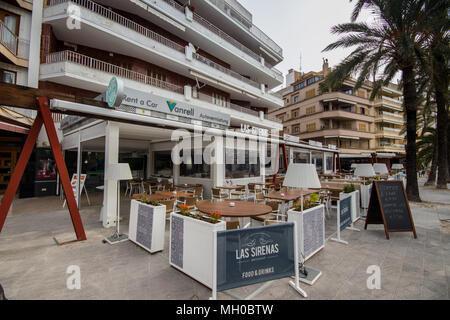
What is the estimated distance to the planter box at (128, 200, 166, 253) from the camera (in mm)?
3607

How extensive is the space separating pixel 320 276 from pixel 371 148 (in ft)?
110

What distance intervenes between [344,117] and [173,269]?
2907cm

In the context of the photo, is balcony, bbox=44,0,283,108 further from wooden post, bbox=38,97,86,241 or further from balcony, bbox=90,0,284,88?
wooden post, bbox=38,97,86,241

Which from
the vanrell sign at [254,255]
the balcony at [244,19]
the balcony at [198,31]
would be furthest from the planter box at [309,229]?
the balcony at [244,19]

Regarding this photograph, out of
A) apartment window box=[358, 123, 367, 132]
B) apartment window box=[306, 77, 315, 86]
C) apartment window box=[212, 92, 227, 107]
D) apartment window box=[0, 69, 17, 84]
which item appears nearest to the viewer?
apartment window box=[0, 69, 17, 84]

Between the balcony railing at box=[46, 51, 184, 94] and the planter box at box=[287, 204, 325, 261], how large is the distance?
1239 centimetres

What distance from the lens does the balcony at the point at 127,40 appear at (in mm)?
9984

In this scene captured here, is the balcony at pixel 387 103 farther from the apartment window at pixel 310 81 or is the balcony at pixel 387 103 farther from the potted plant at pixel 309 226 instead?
the potted plant at pixel 309 226

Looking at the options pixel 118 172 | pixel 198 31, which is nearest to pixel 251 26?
pixel 198 31

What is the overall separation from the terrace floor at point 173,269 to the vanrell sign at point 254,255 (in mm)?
319

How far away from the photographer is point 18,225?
17.4 feet

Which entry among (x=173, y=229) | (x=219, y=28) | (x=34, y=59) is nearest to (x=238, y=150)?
(x=173, y=229)

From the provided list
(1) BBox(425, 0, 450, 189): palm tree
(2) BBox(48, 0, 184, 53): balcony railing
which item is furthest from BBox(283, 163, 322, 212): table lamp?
(2) BBox(48, 0, 184, 53): balcony railing
